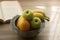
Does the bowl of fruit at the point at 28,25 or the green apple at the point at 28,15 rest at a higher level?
the green apple at the point at 28,15

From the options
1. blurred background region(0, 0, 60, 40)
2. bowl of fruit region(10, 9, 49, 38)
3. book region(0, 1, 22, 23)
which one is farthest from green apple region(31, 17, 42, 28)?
book region(0, 1, 22, 23)

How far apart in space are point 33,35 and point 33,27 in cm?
5

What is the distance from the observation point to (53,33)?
42.9 inches

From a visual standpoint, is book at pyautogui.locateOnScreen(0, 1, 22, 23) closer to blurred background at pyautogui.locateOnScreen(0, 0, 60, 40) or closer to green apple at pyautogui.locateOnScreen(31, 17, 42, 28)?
blurred background at pyautogui.locateOnScreen(0, 0, 60, 40)

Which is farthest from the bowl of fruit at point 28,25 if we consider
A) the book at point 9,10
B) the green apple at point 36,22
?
the book at point 9,10

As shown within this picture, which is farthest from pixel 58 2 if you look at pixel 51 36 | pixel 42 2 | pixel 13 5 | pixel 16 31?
→ pixel 16 31

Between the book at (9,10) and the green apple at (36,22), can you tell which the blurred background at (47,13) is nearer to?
the book at (9,10)

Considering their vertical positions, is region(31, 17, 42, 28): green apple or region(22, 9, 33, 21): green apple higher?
region(22, 9, 33, 21): green apple

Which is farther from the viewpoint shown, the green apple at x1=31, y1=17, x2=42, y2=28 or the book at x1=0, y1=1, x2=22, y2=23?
the book at x1=0, y1=1, x2=22, y2=23

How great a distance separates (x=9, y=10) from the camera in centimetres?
128

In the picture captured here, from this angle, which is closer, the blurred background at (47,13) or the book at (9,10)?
the blurred background at (47,13)

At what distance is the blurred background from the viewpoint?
105cm

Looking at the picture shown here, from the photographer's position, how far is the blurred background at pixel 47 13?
3.45 feet

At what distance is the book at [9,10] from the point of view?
1186 mm
